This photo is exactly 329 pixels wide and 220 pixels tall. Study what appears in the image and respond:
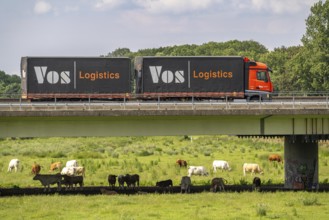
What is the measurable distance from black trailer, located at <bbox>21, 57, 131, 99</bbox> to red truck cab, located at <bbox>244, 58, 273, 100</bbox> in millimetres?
9002

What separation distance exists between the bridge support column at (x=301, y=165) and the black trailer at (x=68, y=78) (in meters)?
12.0

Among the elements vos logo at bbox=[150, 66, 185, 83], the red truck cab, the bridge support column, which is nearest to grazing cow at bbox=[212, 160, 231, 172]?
the red truck cab

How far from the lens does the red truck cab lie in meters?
51.2

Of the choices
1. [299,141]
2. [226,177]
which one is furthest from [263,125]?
[226,177]

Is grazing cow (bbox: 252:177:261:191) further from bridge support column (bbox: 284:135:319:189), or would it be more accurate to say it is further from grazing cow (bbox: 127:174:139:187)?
grazing cow (bbox: 127:174:139:187)

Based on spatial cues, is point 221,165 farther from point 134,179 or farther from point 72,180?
point 72,180

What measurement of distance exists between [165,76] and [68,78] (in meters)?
6.83

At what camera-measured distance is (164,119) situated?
41.1m

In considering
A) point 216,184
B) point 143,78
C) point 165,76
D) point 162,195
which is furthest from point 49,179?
point 165,76

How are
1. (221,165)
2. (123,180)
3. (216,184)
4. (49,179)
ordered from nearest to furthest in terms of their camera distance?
(216,184), (49,179), (123,180), (221,165)

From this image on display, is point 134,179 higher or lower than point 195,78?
lower

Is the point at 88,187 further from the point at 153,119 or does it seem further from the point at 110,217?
the point at 110,217

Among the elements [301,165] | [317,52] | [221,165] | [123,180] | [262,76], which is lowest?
[123,180]

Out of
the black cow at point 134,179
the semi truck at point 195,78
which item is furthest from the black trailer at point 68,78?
the black cow at point 134,179
